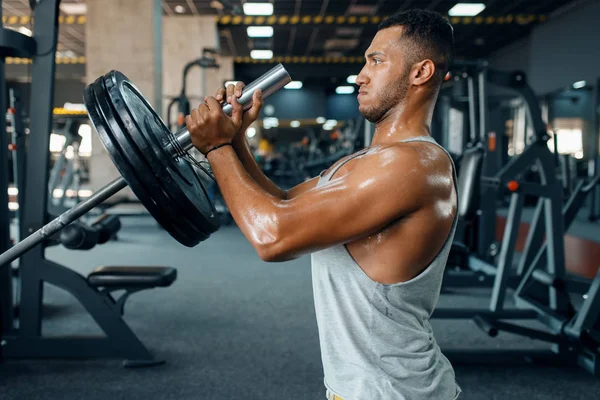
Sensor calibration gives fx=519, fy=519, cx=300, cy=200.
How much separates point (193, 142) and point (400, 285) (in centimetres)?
41

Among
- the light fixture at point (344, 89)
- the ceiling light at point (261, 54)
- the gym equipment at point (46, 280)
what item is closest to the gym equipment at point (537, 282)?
the gym equipment at point (46, 280)

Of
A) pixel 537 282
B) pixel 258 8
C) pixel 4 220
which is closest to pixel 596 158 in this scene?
pixel 537 282

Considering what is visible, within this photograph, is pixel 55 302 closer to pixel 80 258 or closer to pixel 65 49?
pixel 80 258

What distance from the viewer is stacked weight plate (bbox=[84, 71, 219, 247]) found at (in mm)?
819

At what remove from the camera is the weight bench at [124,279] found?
2.33m

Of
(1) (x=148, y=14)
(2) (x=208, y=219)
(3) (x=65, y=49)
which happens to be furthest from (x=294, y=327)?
(3) (x=65, y=49)

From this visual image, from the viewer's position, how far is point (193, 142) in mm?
852

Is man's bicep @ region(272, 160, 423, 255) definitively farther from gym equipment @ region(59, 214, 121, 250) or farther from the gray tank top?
gym equipment @ region(59, 214, 121, 250)

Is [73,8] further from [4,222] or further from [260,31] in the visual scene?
[4,222]

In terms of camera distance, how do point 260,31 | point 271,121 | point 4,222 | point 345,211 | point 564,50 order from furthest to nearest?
1. point 271,121
2. point 260,31
3. point 564,50
4. point 4,222
5. point 345,211

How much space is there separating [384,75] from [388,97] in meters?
0.04

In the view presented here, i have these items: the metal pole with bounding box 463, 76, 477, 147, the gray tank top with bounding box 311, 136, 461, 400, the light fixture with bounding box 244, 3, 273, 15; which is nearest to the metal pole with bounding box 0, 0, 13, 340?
the gray tank top with bounding box 311, 136, 461, 400

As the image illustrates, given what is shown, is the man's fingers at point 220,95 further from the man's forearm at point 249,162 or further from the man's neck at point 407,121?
the man's neck at point 407,121

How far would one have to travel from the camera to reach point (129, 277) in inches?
93.0
